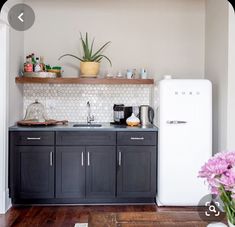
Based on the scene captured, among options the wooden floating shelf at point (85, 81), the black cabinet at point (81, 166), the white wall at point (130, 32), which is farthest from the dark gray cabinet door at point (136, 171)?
the white wall at point (130, 32)

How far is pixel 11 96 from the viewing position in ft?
12.8

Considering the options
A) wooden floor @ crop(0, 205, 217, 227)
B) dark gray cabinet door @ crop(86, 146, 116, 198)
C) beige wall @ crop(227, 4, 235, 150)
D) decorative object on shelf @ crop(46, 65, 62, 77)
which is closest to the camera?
wooden floor @ crop(0, 205, 217, 227)

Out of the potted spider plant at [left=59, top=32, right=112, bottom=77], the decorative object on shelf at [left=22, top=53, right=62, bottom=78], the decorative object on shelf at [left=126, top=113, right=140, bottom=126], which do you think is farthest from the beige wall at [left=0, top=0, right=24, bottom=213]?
the decorative object on shelf at [left=126, top=113, right=140, bottom=126]

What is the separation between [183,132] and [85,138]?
1161 millimetres

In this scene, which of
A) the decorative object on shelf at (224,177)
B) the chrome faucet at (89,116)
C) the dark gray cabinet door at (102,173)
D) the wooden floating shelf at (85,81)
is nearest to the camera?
the decorative object on shelf at (224,177)

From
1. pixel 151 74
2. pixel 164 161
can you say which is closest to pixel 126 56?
pixel 151 74

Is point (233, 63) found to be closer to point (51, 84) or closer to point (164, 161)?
point (164, 161)

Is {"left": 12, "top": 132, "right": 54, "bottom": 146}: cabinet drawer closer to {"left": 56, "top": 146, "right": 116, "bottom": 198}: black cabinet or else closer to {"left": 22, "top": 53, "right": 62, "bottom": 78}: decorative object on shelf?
{"left": 56, "top": 146, "right": 116, "bottom": 198}: black cabinet

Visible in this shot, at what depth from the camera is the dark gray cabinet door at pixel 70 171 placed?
12.7 feet

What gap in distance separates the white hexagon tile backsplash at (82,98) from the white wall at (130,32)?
0.26 metres

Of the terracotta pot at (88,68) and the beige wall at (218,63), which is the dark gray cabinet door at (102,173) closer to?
the terracotta pot at (88,68)

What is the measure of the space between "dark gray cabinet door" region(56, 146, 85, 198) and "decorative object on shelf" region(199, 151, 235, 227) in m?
2.75

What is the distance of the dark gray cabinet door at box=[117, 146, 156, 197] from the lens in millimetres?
3896

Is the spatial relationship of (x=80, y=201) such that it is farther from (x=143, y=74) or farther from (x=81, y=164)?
(x=143, y=74)
